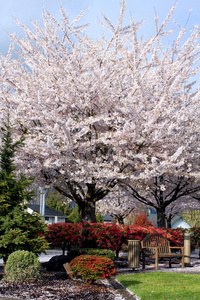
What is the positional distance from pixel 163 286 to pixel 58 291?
2580mm

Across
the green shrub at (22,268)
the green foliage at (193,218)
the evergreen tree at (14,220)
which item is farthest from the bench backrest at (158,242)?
the green foliage at (193,218)

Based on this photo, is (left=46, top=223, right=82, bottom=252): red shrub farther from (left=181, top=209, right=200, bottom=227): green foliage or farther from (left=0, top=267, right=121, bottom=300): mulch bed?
(left=181, top=209, right=200, bottom=227): green foliage

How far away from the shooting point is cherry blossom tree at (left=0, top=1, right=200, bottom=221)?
1152 cm

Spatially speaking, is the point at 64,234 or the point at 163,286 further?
the point at 64,234

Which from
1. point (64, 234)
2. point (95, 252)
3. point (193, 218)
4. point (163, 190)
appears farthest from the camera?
point (193, 218)

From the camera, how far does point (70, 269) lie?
25.4 feet

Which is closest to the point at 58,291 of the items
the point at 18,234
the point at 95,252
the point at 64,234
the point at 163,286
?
the point at 18,234

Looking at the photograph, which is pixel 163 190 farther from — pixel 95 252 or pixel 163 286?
pixel 163 286

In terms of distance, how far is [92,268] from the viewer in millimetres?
7258

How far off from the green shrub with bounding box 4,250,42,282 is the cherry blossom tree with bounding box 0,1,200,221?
4269 mm

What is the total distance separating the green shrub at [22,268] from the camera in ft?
23.1

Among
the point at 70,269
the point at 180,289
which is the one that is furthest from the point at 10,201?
the point at 180,289

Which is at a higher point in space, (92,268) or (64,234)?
(64,234)

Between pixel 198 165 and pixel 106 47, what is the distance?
7.03 meters
